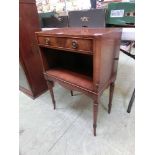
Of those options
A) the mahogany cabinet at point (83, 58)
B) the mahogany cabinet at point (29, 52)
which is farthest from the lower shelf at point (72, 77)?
the mahogany cabinet at point (29, 52)

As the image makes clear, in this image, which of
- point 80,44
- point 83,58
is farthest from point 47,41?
point 83,58

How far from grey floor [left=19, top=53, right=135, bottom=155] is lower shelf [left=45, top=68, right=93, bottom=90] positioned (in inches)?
19.1

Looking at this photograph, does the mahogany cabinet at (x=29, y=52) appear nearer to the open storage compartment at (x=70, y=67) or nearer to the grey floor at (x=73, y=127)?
the grey floor at (x=73, y=127)

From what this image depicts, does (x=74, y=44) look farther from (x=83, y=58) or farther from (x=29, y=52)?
(x=29, y=52)

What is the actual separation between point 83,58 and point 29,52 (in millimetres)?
610

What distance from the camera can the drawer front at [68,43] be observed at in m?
0.83

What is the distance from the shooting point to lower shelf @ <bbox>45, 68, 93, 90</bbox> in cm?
102

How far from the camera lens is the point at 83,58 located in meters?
1.37
